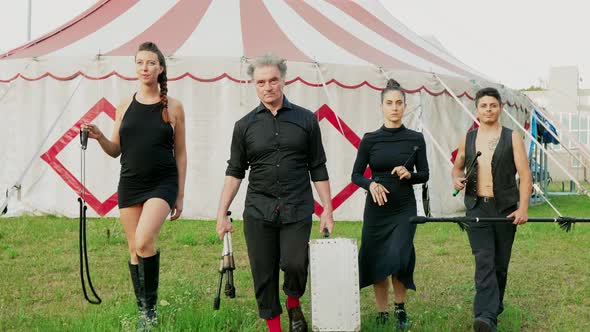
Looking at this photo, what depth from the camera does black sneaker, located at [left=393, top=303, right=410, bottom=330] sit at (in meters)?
3.78

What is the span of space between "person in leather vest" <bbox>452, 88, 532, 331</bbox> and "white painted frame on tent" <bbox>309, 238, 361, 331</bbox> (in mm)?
885

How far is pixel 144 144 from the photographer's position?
11.7ft

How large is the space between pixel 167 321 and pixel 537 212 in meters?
9.03

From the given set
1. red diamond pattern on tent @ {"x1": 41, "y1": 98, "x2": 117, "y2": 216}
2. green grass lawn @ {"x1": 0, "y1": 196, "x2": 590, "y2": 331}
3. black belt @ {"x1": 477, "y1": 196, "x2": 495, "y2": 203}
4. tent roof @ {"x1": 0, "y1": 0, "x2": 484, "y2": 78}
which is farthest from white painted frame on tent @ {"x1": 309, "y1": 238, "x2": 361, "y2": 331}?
red diamond pattern on tent @ {"x1": 41, "y1": 98, "x2": 117, "y2": 216}

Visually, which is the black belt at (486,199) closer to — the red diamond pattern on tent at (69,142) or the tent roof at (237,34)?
the tent roof at (237,34)

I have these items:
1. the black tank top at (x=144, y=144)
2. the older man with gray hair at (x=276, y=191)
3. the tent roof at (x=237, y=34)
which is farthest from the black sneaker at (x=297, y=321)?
the tent roof at (x=237, y=34)

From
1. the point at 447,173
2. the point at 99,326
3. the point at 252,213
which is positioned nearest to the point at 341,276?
the point at 252,213

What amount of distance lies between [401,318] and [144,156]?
1.79 meters

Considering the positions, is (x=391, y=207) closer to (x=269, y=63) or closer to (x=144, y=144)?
(x=269, y=63)

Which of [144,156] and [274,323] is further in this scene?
[144,156]

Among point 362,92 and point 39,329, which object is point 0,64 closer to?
point 362,92

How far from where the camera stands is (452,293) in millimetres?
4801

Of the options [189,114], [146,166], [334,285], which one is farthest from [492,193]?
[189,114]

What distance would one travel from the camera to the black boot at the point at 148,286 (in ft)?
11.7
